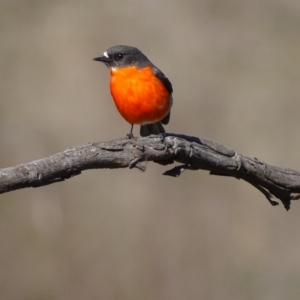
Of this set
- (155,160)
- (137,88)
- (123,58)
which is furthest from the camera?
(123,58)

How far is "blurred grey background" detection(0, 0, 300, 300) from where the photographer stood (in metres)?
9.20

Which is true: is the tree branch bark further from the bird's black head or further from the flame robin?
the bird's black head

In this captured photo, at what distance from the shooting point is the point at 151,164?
32.7ft

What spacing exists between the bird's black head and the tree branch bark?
157cm

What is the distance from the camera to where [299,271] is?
31.3 ft

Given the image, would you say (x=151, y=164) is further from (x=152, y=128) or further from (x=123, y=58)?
(x=123, y=58)

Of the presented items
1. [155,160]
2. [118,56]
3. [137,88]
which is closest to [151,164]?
[118,56]

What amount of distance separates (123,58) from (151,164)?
3.84 meters

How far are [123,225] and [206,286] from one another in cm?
141

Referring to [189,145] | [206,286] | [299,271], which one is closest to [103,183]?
[206,286]

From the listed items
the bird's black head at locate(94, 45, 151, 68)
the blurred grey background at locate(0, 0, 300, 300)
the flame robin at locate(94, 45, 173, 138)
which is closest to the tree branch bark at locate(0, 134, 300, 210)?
the flame robin at locate(94, 45, 173, 138)

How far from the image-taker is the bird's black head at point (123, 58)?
247 inches

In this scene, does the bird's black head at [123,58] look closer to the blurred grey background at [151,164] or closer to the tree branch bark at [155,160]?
the tree branch bark at [155,160]

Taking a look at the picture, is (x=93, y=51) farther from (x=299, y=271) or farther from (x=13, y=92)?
(x=299, y=271)
